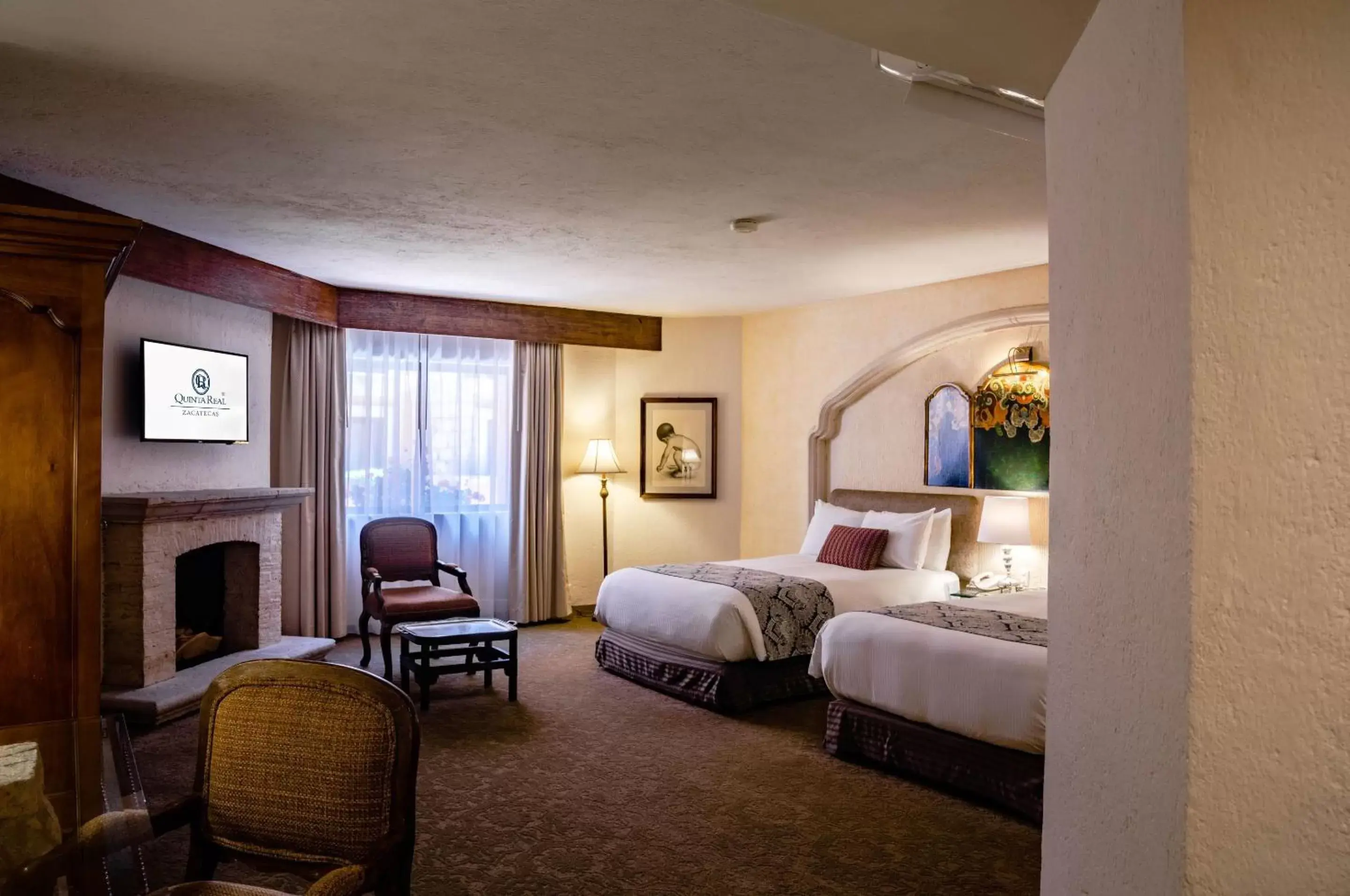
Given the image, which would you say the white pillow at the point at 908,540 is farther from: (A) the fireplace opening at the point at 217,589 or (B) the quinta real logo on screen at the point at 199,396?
(B) the quinta real logo on screen at the point at 199,396

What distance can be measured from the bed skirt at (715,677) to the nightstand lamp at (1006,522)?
131cm

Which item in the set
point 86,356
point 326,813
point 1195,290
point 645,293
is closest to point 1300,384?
point 1195,290

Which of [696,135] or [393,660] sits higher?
[696,135]

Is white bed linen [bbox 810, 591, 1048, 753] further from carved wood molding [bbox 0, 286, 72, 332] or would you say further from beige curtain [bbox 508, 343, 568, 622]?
beige curtain [bbox 508, 343, 568, 622]

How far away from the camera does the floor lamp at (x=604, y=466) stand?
7.49 metres

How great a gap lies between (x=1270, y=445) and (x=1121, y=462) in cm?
19

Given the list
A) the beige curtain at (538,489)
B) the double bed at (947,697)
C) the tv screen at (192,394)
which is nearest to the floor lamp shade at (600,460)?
the beige curtain at (538,489)

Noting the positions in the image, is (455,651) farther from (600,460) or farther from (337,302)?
(337,302)

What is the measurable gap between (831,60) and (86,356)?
239 centimetres

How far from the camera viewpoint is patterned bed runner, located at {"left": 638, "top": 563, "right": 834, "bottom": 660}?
4938mm

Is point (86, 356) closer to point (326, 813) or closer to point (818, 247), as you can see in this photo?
point (326, 813)

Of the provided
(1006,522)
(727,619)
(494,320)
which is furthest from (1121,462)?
(494,320)

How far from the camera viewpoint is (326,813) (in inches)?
73.0

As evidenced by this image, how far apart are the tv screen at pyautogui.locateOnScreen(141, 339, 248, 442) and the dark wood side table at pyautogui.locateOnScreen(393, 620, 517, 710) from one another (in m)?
1.61
